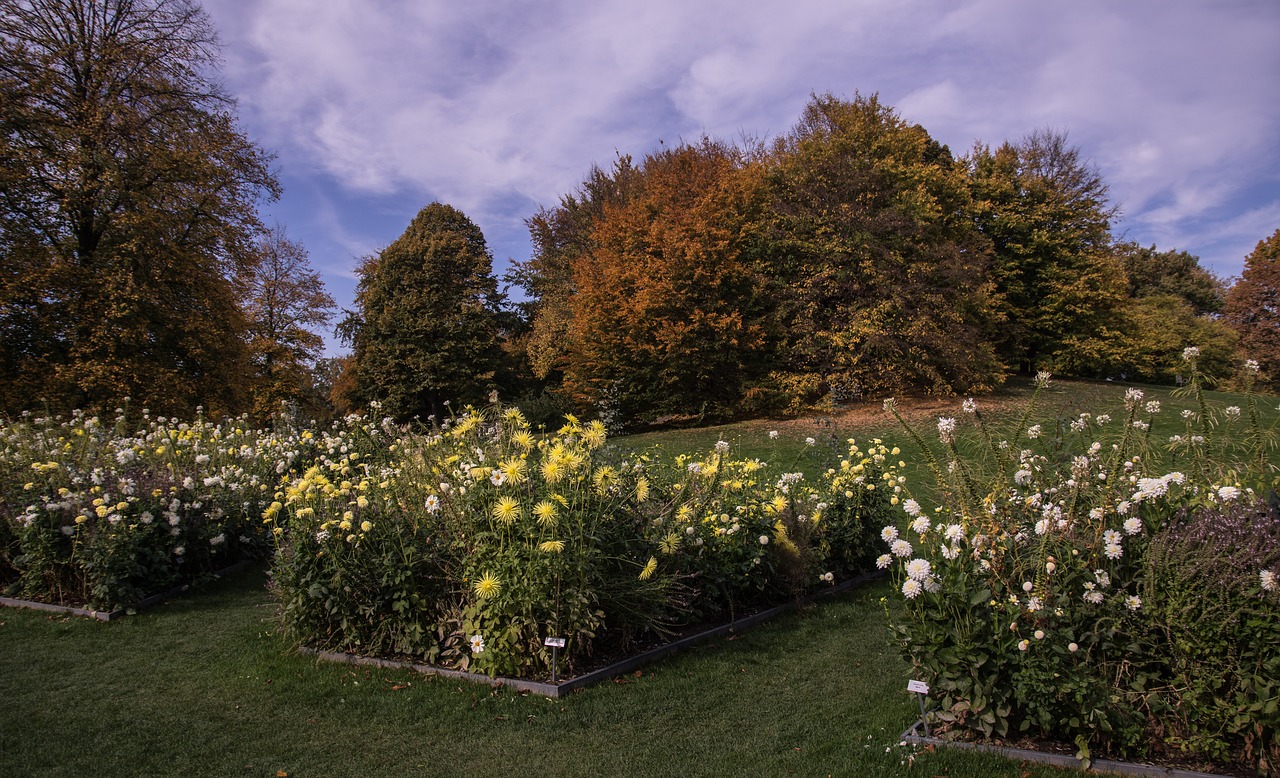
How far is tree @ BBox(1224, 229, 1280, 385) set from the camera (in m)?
25.7

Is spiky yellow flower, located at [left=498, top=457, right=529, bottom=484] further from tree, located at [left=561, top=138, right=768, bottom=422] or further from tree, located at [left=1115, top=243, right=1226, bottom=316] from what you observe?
tree, located at [left=1115, top=243, right=1226, bottom=316]

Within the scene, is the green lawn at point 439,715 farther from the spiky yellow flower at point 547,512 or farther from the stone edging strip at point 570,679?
the spiky yellow flower at point 547,512

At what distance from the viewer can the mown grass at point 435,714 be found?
3.19m

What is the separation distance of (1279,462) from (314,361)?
27.8 m

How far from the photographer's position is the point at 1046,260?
83.9 feet

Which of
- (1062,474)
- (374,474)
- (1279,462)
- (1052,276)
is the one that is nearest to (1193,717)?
(1062,474)

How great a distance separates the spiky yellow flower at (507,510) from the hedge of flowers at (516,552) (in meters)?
0.01

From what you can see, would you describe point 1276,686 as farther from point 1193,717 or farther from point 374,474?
point 374,474

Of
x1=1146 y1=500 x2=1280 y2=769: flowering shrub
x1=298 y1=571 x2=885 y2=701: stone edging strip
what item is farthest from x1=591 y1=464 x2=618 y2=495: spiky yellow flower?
x1=1146 y1=500 x2=1280 y2=769: flowering shrub

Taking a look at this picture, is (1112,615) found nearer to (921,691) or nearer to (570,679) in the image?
(921,691)

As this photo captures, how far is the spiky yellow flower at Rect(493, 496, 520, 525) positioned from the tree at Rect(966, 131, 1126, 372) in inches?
940

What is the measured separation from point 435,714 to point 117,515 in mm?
3743

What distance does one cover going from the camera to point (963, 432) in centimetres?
449

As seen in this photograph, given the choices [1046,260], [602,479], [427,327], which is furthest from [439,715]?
[1046,260]
